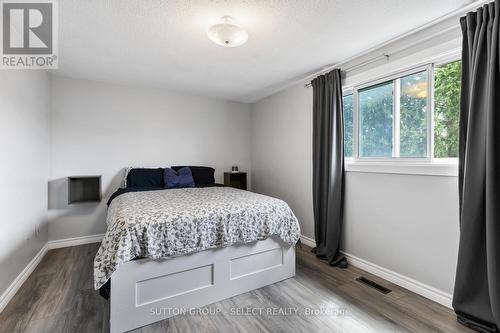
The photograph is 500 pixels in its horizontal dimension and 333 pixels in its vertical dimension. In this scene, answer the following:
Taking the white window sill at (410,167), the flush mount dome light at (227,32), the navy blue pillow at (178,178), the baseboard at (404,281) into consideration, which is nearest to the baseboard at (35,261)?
the navy blue pillow at (178,178)

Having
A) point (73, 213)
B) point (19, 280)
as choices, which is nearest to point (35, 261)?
point (19, 280)

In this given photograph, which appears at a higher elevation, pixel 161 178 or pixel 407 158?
pixel 407 158

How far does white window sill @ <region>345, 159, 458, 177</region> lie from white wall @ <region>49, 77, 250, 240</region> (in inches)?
98.3

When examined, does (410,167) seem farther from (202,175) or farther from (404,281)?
(202,175)

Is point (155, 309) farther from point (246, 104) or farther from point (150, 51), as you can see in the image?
point (246, 104)

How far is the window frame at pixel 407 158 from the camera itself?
194 cm

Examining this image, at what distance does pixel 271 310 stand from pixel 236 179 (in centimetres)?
268

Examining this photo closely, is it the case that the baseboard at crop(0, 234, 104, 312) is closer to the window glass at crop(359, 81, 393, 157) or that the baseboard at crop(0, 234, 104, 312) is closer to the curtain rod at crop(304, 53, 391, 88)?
the window glass at crop(359, 81, 393, 157)

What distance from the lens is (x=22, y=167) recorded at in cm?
222

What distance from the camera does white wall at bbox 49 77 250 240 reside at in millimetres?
3176

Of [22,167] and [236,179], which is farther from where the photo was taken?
[236,179]

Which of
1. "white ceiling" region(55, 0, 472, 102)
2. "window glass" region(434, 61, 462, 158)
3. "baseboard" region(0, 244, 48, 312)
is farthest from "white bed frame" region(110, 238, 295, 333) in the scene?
"white ceiling" region(55, 0, 472, 102)

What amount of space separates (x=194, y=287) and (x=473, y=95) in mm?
2489

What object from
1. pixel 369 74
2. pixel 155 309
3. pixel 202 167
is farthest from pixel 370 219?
pixel 202 167
